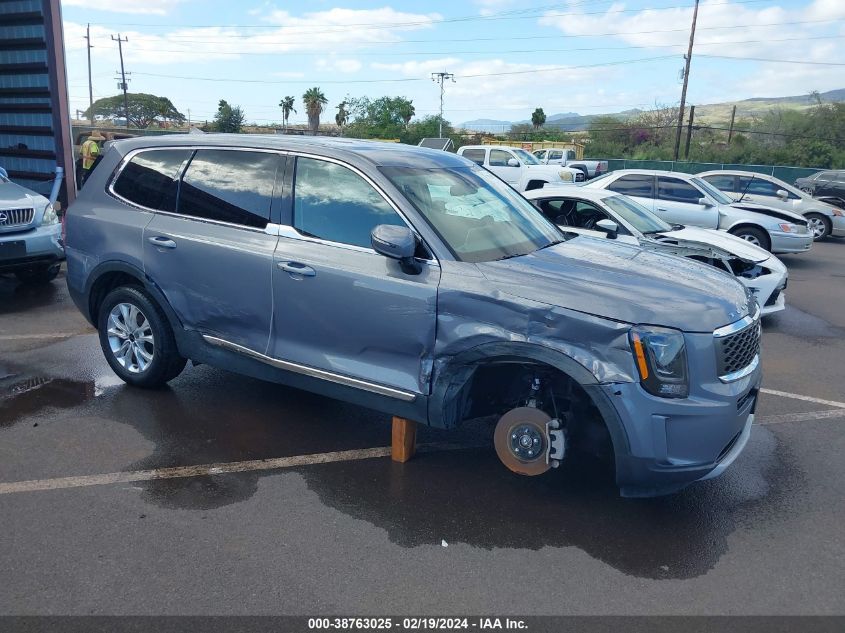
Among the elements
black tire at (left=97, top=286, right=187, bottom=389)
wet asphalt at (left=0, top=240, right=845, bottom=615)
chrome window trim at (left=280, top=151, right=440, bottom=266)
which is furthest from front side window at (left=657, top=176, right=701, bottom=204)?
black tire at (left=97, top=286, right=187, bottom=389)

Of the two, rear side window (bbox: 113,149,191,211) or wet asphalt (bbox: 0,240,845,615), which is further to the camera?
rear side window (bbox: 113,149,191,211)

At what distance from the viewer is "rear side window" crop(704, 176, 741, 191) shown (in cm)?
1556

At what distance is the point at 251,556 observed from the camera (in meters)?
3.35

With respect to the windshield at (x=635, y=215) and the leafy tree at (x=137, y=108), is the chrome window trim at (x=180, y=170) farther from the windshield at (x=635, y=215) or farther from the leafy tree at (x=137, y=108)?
the leafy tree at (x=137, y=108)

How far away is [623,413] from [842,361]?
4.73 m

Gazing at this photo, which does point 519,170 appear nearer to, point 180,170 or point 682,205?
point 682,205

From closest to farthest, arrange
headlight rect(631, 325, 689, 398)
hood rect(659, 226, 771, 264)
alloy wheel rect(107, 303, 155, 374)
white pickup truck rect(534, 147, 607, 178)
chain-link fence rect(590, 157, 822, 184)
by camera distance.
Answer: headlight rect(631, 325, 689, 398)
alloy wheel rect(107, 303, 155, 374)
hood rect(659, 226, 771, 264)
chain-link fence rect(590, 157, 822, 184)
white pickup truck rect(534, 147, 607, 178)

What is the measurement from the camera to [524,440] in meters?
3.87

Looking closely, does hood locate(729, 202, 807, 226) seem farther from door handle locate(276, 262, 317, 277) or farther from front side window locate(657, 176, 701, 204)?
door handle locate(276, 262, 317, 277)

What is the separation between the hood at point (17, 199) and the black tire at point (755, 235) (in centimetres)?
1100

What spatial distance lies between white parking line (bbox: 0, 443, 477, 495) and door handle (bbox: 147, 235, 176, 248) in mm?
1542

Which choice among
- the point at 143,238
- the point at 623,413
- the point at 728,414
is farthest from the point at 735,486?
the point at 143,238

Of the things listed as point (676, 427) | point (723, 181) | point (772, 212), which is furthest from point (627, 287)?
point (723, 181)

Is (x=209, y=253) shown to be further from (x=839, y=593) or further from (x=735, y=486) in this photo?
(x=839, y=593)
